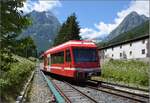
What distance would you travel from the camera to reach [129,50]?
2584 inches

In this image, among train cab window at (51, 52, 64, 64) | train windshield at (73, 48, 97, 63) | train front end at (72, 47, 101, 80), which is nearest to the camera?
train front end at (72, 47, 101, 80)

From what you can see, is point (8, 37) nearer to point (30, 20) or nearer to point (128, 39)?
point (30, 20)

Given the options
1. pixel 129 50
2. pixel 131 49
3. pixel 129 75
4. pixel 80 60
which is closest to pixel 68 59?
pixel 80 60

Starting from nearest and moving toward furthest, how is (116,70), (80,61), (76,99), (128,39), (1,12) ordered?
1. (1,12)
2. (76,99)
3. (80,61)
4. (116,70)
5. (128,39)

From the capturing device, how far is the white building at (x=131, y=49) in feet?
191

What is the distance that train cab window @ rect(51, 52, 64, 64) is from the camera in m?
24.7

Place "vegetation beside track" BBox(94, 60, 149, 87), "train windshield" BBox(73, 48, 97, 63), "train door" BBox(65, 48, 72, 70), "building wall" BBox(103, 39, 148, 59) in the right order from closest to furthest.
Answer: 1. "vegetation beside track" BBox(94, 60, 149, 87)
2. "train windshield" BBox(73, 48, 97, 63)
3. "train door" BBox(65, 48, 72, 70)
4. "building wall" BBox(103, 39, 148, 59)

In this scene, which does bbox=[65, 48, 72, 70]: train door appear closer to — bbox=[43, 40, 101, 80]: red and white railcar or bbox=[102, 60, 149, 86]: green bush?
bbox=[43, 40, 101, 80]: red and white railcar

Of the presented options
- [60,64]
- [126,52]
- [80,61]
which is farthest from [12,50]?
[126,52]

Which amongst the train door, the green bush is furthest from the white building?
the train door

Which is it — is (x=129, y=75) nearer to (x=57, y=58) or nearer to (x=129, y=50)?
(x=57, y=58)

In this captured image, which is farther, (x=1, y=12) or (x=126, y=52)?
(x=126, y=52)

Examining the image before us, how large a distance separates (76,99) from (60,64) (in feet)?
35.3

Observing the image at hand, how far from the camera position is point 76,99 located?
1453 centimetres
